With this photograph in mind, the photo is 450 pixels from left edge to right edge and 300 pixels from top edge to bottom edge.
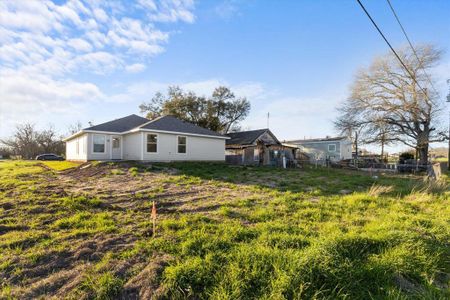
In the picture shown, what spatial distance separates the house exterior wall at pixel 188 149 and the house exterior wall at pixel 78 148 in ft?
16.9

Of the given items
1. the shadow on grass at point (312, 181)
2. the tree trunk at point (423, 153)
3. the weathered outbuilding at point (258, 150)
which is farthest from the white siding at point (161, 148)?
the tree trunk at point (423, 153)

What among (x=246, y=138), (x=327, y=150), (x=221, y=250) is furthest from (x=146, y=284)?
(x=327, y=150)

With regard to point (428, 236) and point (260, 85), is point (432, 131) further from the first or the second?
point (428, 236)

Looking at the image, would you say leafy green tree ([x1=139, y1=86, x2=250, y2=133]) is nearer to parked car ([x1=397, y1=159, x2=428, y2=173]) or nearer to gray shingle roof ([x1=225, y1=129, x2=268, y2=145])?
gray shingle roof ([x1=225, y1=129, x2=268, y2=145])

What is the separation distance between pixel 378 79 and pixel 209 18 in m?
19.7

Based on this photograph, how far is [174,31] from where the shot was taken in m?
10.6

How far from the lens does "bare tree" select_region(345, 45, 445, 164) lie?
2083 cm

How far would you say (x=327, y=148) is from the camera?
3034 centimetres

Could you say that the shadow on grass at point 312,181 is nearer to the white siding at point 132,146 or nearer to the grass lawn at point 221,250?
the grass lawn at point 221,250

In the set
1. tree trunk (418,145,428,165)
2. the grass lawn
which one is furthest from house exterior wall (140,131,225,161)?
tree trunk (418,145,428,165)

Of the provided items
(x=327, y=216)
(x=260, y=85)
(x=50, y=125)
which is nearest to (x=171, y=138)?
(x=260, y=85)

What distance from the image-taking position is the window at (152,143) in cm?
1683

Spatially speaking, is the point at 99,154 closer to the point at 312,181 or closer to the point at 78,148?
the point at 78,148

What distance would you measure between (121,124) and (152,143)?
16.7ft
